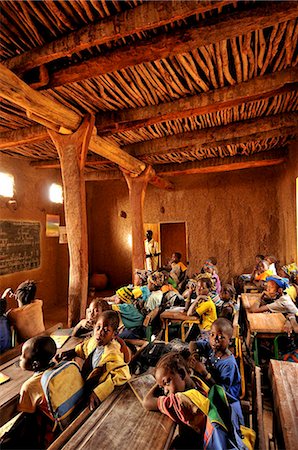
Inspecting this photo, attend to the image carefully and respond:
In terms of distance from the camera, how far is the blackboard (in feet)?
21.2

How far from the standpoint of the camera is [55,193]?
838 centimetres

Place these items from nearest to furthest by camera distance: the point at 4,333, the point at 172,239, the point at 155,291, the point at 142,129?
the point at 4,333
the point at 155,291
the point at 142,129
the point at 172,239

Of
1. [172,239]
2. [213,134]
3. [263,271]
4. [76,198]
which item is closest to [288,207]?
[263,271]

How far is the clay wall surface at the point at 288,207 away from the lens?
584cm

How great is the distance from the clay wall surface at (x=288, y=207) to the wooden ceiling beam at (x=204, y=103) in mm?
2541

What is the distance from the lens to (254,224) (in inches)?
324

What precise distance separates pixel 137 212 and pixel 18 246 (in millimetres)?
3191

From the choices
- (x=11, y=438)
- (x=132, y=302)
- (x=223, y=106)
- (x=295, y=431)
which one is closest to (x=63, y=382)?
(x=11, y=438)

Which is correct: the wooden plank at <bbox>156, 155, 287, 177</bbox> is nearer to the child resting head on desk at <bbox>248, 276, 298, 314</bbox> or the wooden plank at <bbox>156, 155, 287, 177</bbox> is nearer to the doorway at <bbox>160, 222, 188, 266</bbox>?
the child resting head on desk at <bbox>248, 276, 298, 314</bbox>

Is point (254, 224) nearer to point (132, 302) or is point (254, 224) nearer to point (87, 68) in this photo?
point (132, 302)

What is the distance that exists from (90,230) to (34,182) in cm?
315

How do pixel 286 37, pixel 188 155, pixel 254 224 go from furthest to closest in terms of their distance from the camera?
pixel 254 224, pixel 188 155, pixel 286 37

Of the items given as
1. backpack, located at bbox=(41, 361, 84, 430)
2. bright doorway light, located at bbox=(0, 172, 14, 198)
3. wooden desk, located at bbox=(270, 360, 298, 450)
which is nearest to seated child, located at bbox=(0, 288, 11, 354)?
backpack, located at bbox=(41, 361, 84, 430)

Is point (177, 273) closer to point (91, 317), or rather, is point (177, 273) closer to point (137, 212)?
point (137, 212)
